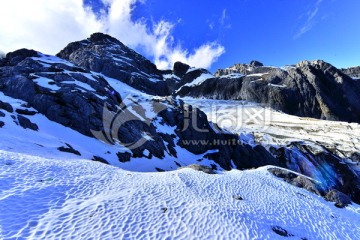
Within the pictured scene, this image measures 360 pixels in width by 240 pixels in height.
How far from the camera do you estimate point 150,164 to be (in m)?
45.3

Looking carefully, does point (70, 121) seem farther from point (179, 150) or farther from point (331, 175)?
point (331, 175)

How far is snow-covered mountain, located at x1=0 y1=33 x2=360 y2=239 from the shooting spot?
45.1 ft

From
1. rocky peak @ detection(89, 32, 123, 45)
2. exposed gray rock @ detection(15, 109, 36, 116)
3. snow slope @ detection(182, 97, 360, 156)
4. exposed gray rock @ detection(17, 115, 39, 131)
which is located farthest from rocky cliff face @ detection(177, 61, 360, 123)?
exposed gray rock @ detection(17, 115, 39, 131)

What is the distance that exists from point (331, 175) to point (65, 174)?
69.1m

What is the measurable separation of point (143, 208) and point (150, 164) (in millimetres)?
30597

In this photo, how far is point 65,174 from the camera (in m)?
18.1

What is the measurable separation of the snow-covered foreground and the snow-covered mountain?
0.08 m

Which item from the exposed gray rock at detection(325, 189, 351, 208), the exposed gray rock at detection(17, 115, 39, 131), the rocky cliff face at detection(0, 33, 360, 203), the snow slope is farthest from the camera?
the snow slope

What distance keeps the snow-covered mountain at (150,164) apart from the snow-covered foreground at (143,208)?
0.08m

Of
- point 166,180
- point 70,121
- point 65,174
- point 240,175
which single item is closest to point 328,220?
point 240,175

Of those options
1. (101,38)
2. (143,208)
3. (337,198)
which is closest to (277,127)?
(337,198)

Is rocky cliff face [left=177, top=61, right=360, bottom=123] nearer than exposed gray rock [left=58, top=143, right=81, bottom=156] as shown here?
No

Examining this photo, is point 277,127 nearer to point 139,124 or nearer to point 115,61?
point 139,124

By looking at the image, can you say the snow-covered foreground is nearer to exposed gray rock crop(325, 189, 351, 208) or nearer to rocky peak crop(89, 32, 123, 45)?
exposed gray rock crop(325, 189, 351, 208)
